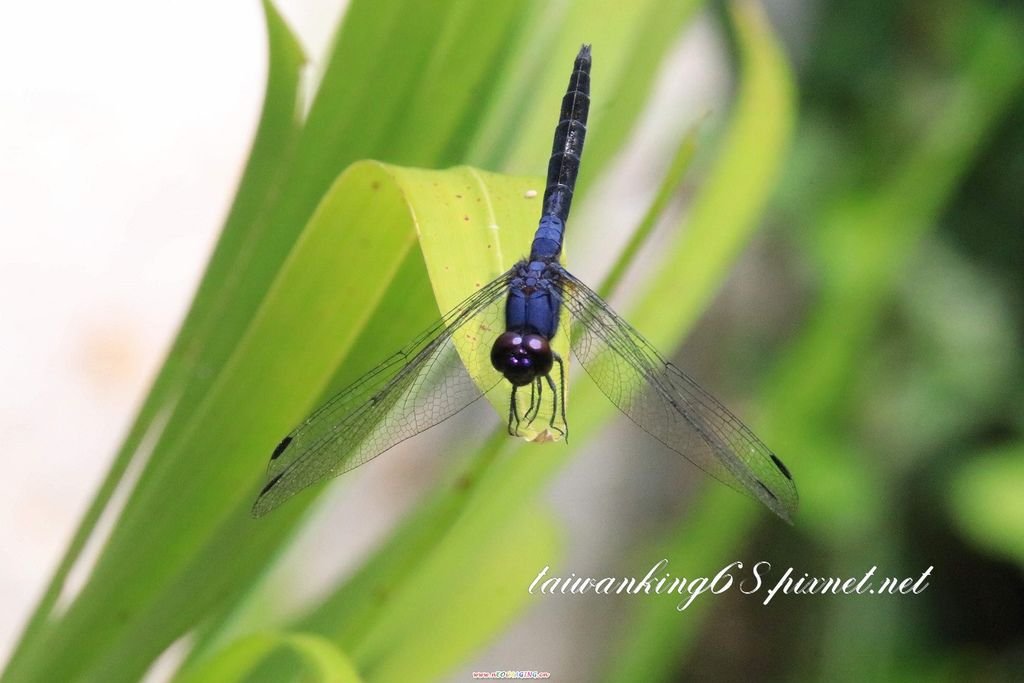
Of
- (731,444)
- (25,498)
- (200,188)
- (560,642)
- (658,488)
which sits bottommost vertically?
(560,642)

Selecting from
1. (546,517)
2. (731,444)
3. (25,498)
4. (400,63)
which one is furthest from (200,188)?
(731,444)

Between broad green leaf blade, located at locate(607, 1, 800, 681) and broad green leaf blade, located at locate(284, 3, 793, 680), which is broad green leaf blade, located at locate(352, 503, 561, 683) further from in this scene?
broad green leaf blade, located at locate(607, 1, 800, 681)

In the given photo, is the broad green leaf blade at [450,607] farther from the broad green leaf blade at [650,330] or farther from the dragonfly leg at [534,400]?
the dragonfly leg at [534,400]

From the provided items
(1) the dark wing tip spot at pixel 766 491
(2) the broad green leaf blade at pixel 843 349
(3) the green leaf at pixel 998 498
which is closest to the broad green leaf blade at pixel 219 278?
(1) the dark wing tip spot at pixel 766 491

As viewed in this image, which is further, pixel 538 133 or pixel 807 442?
pixel 807 442

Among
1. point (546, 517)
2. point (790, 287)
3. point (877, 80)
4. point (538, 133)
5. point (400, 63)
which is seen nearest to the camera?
point (400, 63)

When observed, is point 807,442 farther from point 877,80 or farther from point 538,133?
point 538,133

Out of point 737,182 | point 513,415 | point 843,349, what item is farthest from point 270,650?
point 843,349
